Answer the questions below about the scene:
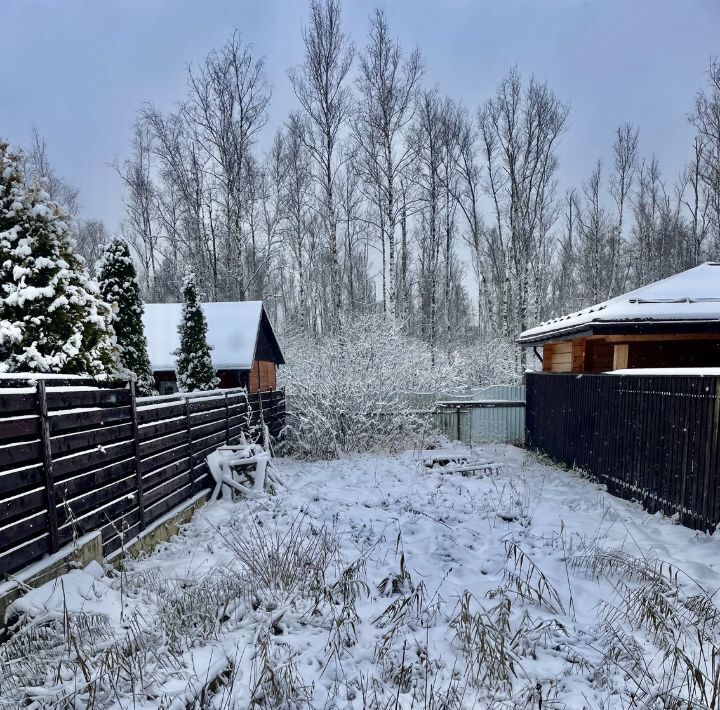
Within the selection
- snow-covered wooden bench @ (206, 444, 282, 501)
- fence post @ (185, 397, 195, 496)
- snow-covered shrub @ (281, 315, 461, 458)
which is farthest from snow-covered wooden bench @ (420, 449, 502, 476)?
fence post @ (185, 397, 195, 496)

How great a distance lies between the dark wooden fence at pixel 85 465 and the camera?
10.2 ft

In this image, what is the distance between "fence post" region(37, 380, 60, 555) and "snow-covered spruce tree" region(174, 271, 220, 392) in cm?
883

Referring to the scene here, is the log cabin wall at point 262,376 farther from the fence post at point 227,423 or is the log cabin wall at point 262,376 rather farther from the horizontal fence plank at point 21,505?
the horizontal fence plank at point 21,505

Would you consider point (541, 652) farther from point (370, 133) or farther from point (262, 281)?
point (262, 281)

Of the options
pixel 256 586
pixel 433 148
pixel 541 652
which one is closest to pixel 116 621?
pixel 256 586

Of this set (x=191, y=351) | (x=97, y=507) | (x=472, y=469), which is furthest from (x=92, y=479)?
(x=191, y=351)

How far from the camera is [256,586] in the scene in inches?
131

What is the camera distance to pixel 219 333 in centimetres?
1502

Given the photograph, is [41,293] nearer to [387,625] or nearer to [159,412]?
[159,412]

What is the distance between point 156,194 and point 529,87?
20.4 meters

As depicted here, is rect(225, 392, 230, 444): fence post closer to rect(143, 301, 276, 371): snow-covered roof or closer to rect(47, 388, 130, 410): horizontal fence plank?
rect(47, 388, 130, 410): horizontal fence plank

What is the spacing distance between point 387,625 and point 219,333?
13.3m

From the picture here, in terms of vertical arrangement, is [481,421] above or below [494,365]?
below

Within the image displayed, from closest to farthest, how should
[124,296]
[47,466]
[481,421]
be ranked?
[47,466], [124,296], [481,421]
